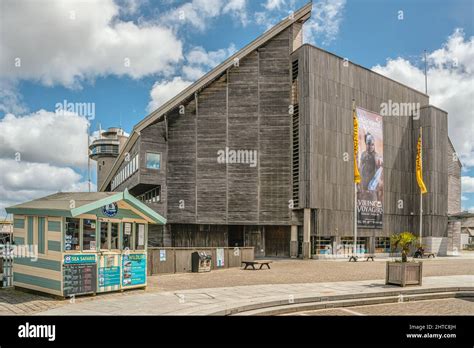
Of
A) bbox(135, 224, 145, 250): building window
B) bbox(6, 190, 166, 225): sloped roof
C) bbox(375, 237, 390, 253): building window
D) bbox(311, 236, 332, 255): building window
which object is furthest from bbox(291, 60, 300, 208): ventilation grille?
bbox(135, 224, 145, 250): building window

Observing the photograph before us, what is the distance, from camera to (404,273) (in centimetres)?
1680

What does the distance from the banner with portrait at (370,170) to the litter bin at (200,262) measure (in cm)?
2560

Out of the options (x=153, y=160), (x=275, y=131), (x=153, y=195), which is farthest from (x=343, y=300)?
(x=153, y=195)

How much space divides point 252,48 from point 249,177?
1234 centimetres

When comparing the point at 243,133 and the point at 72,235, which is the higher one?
the point at 243,133

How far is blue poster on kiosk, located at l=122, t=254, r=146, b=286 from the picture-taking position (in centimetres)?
1469

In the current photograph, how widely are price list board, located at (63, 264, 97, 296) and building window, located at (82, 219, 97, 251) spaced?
58 centimetres

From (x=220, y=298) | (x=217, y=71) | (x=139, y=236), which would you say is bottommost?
(x=220, y=298)

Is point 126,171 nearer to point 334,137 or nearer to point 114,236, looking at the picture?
point 334,137

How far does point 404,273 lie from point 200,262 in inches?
396

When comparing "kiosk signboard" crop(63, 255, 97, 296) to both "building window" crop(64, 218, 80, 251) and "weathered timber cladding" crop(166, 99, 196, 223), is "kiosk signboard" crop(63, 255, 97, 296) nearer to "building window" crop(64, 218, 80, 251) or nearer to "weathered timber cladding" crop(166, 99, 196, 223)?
"building window" crop(64, 218, 80, 251)

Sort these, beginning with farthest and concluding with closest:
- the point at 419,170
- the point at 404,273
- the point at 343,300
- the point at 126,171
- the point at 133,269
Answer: the point at 126,171, the point at 419,170, the point at 404,273, the point at 133,269, the point at 343,300

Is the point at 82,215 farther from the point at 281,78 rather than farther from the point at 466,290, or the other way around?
the point at 281,78
